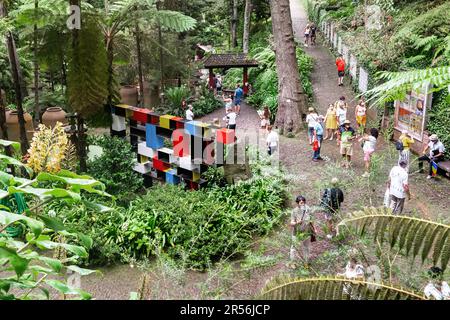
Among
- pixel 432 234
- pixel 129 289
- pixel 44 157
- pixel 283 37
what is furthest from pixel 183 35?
pixel 432 234

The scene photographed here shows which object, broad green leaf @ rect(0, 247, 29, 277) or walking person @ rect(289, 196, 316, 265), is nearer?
broad green leaf @ rect(0, 247, 29, 277)

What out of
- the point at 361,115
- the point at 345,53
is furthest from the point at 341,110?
the point at 345,53

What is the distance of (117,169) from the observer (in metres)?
12.3

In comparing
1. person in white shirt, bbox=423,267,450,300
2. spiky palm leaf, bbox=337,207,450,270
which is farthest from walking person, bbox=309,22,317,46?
spiky palm leaf, bbox=337,207,450,270

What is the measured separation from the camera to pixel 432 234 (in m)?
3.31

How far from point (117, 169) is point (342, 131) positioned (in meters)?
5.50

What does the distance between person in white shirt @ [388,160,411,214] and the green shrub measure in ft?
17.6

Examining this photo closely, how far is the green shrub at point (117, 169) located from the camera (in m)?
12.0

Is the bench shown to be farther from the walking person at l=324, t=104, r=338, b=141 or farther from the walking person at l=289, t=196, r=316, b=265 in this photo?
the walking person at l=289, t=196, r=316, b=265

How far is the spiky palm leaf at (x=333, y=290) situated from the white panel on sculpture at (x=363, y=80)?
1492 centimetres

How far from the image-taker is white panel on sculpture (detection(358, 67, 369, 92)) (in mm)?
17625

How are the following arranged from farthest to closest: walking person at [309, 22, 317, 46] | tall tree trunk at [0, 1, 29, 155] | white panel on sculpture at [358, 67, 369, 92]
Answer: walking person at [309, 22, 317, 46], white panel on sculpture at [358, 67, 369, 92], tall tree trunk at [0, 1, 29, 155]

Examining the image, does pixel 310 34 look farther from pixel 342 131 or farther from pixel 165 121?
pixel 165 121

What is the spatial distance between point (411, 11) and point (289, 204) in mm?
9354
